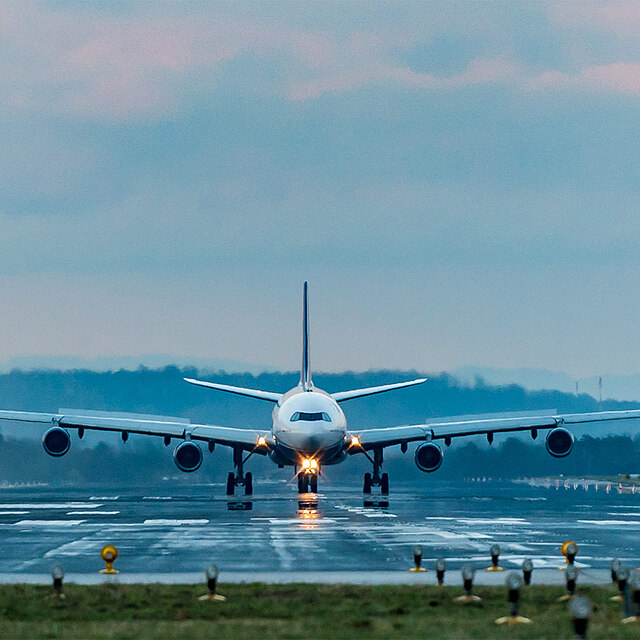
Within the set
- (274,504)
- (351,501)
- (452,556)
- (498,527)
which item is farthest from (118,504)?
(452,556)

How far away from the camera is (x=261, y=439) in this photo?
2808 inches

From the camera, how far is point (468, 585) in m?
21.6

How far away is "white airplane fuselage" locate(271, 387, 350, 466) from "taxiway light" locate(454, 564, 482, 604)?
4107cm

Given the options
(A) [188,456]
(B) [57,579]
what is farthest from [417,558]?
(A) [188,456]

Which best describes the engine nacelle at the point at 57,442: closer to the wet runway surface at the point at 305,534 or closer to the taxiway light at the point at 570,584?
the wet runway surface at the point at 305,534

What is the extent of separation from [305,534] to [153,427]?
1357 inches

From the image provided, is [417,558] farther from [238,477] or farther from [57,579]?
[238,477]

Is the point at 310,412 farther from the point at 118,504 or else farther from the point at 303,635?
the point at 303,635

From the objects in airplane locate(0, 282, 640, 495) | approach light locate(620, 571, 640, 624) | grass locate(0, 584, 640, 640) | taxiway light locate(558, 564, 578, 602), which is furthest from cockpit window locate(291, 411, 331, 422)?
approach light locate(620, 571, 640, 624)

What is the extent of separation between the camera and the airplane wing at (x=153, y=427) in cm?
7138

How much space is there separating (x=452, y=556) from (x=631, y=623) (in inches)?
503

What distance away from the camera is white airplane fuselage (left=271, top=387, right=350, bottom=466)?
63156 millimetres

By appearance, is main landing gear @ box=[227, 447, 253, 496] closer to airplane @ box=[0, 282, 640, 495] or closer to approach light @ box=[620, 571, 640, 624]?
airplane @ box=[0, 282, 640, 495]

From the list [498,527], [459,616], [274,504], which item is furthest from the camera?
[274,504]
